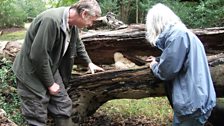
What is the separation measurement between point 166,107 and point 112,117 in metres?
1.18

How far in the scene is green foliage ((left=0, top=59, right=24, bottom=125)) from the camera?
5.02 meters

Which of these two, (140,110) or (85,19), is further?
(140,110)

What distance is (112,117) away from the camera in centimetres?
598

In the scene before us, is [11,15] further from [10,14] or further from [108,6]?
[108,6]

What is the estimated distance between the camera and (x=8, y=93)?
5539 millimetres

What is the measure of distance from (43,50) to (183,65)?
4.71 ft

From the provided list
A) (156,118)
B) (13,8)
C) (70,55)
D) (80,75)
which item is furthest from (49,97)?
(13,8)

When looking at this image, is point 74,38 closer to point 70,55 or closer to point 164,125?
point 70,55

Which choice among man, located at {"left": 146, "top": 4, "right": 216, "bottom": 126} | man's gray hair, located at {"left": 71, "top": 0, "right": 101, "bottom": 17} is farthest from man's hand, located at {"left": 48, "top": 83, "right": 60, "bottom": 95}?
man, located at {"left": 146, "top": 4, "right": 216, "bottom": 126}

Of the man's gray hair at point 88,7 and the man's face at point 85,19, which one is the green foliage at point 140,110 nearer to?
the man's face at point 85,19

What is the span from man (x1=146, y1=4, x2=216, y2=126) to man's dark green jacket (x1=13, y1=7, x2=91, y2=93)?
943 mm

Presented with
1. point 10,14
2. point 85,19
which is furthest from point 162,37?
point 10,14

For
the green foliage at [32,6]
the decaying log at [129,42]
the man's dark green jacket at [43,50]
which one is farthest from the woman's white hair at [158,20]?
the green foliage at [32,6]

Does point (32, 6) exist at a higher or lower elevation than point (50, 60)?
lower
